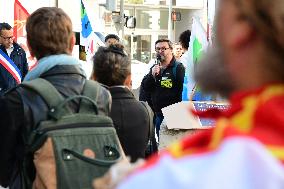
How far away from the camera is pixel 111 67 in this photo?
346 cm

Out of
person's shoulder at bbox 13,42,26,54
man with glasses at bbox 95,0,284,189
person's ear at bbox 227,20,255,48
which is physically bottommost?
person's shoulder at bbox 13,42,26,54

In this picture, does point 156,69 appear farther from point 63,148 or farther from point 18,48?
point 63,148

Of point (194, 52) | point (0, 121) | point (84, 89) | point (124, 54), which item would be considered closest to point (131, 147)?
point (124, 54)

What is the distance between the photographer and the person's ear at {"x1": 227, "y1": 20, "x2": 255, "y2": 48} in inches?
34.0

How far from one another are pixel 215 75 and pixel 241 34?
126 mm

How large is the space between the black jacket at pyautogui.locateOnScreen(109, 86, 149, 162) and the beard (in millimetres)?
2393

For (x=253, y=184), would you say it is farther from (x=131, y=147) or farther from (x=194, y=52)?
(x=194, y=52)

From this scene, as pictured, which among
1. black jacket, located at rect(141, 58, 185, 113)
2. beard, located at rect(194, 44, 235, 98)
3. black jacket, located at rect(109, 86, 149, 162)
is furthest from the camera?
black jacket, located at rect(141, 58, 185, 113)

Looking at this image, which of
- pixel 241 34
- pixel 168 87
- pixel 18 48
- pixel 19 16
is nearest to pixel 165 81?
pixel 168 87

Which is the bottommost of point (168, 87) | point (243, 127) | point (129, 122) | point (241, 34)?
point (168, 87)

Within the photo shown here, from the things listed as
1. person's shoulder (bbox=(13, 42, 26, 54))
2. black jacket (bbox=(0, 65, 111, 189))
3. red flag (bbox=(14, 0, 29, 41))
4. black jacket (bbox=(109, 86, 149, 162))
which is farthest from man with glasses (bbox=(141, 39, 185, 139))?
black jacket (bbox=(0, 65, 111, 189))

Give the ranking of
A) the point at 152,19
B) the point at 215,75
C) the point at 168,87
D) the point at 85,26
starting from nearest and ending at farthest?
the point at 215,75 < the point at 168,87 < the point at 85,26 < the point at 152,19

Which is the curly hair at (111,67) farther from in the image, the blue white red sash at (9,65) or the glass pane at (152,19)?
the glass pane at (152,19)

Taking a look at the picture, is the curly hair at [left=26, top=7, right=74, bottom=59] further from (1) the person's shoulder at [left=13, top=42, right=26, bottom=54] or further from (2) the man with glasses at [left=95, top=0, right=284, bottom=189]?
(1) the person's shoulder at [left=13, top=42, right=26, bottom=54]
